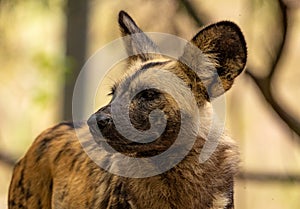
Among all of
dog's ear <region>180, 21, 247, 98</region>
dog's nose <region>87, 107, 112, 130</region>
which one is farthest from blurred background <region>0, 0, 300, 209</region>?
dog's nose <region>87, 107, 112, 130</region>

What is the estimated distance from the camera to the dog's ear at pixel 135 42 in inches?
248

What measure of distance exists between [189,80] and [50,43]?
7629mm

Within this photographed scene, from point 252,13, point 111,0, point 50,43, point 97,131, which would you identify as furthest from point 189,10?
point 50,43

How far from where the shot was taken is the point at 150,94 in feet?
18.9

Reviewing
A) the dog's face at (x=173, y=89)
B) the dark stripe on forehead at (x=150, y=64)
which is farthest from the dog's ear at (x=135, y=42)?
the dog's face at (x=173, y=89)

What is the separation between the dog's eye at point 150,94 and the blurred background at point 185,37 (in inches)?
41.1

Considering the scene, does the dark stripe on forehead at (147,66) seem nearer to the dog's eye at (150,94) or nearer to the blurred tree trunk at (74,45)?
the dog's eye at (150,94)

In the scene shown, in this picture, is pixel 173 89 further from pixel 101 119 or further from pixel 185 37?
pixel 185 37

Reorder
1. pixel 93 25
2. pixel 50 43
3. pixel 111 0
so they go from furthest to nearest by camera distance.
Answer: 1. pixel 50 43
2. pixel 93 25
3. pixel 111 0

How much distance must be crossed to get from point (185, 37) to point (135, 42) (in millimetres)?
2137

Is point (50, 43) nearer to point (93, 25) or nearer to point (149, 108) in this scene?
point (93, 25)

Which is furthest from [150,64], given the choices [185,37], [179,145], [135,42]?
[185,37]

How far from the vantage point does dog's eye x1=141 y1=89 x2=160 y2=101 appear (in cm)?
573

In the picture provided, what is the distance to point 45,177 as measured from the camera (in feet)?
21.4
